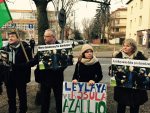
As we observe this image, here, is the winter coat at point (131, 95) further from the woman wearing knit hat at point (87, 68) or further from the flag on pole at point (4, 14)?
the flag on pole at point (4, 14)

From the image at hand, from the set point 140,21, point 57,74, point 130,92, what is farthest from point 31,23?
point 130,92

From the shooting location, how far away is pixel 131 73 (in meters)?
4.98

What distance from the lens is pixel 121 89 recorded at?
5.18m

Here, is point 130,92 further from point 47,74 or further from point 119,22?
point 119,22

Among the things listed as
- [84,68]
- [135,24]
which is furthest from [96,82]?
[135,24]

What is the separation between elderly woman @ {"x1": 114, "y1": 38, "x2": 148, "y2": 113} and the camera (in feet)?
16.4

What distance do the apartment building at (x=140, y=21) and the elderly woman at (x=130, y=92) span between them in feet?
123

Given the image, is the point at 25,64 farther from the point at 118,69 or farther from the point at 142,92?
the point at 142,92

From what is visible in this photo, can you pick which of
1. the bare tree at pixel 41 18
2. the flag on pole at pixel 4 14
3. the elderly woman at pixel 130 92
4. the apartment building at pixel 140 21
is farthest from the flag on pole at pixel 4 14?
the apartment building at pixel 140 21

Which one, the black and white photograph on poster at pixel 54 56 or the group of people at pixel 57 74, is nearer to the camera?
the group of people at pixel 57 74

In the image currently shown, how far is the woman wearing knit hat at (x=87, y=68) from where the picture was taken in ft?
17.1

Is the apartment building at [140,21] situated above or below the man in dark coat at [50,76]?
above

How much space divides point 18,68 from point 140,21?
47317mm

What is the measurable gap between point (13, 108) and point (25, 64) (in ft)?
3.35
